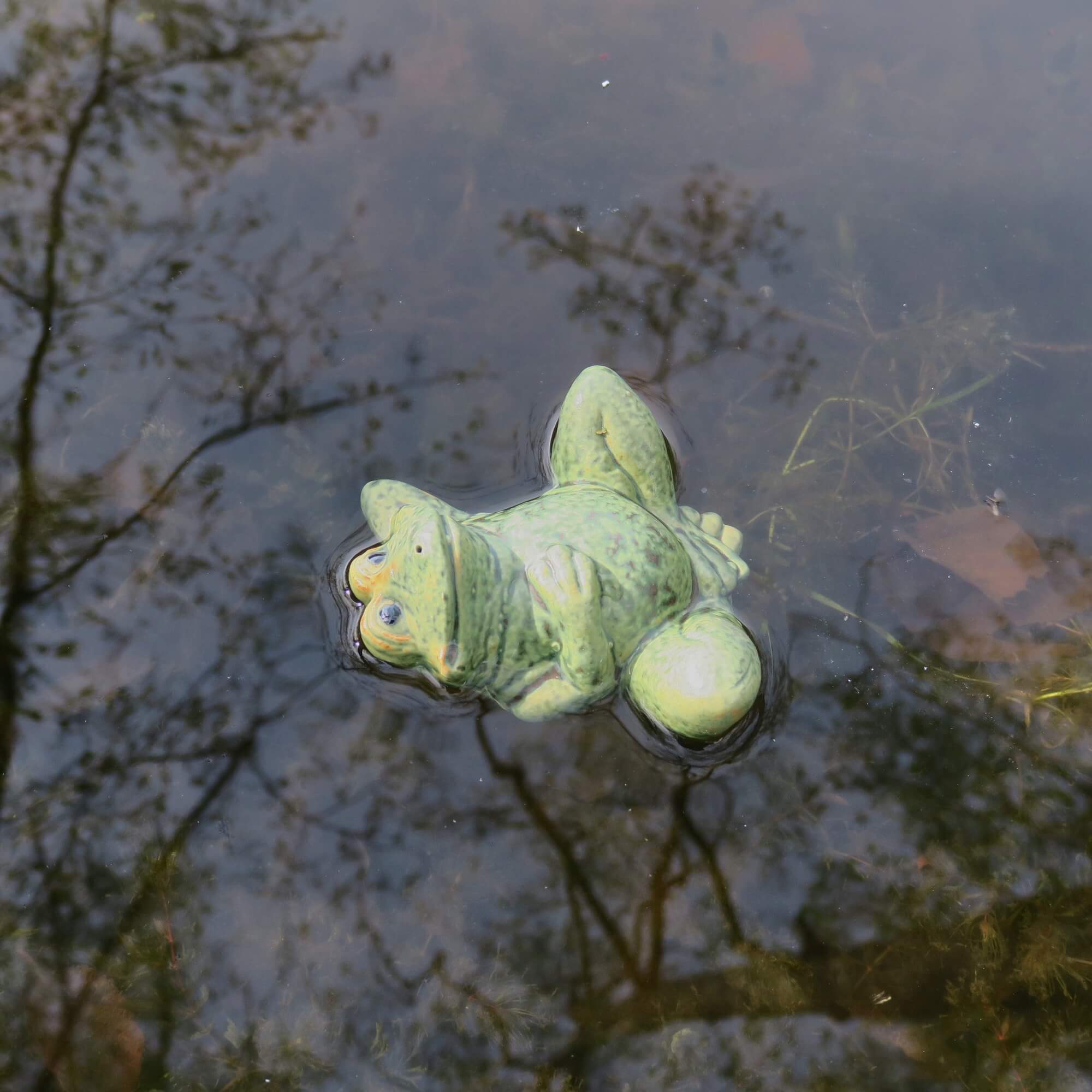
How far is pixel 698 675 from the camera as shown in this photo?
2.98 metres

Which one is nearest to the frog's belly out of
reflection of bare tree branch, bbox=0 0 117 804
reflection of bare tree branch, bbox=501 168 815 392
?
reflection of bare tree branch, bbox=501 168 815 392

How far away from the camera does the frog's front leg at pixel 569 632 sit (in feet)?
9.70

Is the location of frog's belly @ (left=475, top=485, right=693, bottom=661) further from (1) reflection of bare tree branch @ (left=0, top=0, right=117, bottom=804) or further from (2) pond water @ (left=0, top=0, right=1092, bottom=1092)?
(1) reflection of bare tree branch @ (left=0, top=0, right=117, bottom=804)

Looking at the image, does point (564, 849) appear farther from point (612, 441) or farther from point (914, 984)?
point (612, 441)

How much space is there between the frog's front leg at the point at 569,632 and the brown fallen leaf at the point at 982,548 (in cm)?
164

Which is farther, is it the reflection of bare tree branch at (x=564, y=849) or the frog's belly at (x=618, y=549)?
the reflection of bare tree branch at (x=564, y=849)

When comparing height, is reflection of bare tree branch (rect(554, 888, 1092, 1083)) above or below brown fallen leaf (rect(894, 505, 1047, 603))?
below

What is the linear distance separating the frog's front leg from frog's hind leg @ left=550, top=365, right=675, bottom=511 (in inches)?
25.7

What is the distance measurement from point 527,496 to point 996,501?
211cm

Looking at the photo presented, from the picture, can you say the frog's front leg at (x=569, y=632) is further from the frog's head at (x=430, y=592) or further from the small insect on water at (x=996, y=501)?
the small insect on water at (x=996, y=501)

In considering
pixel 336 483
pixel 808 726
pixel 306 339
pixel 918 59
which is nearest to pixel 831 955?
pixel 808 726

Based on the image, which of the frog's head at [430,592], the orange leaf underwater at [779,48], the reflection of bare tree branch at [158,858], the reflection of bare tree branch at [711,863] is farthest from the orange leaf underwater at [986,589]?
the reflection of bare tree branch at [158,858]

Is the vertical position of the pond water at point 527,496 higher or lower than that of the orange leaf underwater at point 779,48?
lower

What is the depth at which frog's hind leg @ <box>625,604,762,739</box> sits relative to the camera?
2.98 metres
